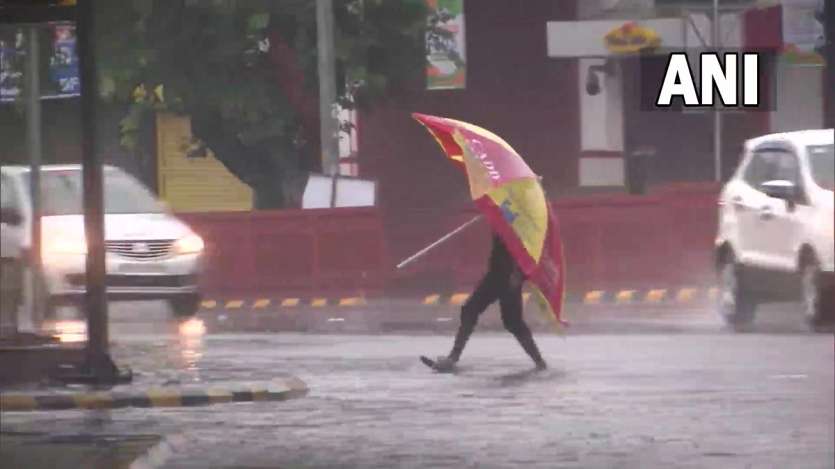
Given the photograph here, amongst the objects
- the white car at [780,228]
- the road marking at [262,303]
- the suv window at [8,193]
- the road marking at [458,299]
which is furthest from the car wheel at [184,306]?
the white car at [780,228]

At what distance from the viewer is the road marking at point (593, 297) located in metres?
19.1

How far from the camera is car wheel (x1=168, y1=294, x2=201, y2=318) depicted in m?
18.0

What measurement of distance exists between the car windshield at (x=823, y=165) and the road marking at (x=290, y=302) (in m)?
7.39

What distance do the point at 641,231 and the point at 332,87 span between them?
12.2 ft

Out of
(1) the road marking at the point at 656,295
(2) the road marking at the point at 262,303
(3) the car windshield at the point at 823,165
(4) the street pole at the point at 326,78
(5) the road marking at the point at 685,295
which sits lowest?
(2) the road marking at the point at 262,303

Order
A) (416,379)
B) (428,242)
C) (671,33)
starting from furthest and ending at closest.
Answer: (428,242), (671,33), (416,379)

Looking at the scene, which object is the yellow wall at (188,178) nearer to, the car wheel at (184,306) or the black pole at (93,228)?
the car wheel at (184,306)

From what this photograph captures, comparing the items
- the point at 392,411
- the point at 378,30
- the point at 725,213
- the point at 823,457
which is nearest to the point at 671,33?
the point at 725,213

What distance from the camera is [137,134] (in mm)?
18141

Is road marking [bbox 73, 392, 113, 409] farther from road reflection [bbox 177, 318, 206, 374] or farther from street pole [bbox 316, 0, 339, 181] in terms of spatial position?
street pole [bbox 316, 0, 339, 181]

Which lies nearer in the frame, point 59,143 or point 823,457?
point 823,457

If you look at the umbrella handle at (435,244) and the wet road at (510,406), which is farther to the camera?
the umbrella handle at (435,244)

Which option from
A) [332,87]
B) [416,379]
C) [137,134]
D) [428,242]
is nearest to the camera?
[416,379]

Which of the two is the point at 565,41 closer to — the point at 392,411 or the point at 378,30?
the point at 378,30
